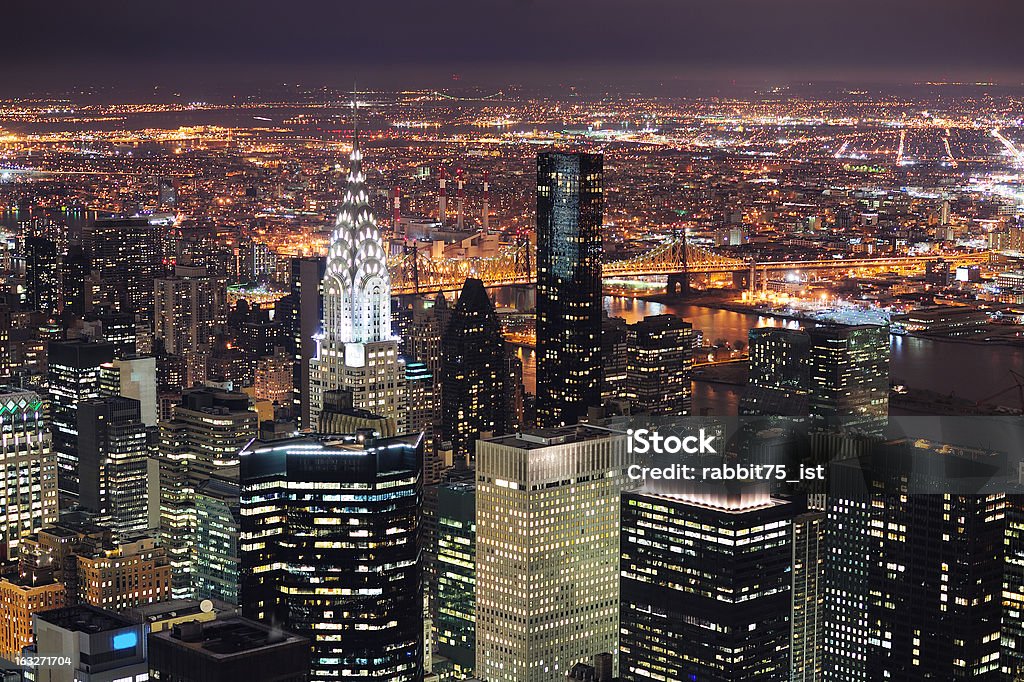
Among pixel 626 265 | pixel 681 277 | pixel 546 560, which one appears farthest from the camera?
pixel 681 277

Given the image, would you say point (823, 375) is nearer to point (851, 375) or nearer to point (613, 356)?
point (851, 375)

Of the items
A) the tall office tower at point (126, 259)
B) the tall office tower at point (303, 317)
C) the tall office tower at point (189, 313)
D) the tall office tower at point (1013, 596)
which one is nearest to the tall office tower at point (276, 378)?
the tall office tower at point (303, 317)

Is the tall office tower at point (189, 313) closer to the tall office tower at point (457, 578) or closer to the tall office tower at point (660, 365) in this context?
the tall office tower at point (660, 365)

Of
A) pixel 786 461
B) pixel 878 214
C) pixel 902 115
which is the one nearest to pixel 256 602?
pixel 786 461

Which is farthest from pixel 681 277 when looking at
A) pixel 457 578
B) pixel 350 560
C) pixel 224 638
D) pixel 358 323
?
pixel 224 638

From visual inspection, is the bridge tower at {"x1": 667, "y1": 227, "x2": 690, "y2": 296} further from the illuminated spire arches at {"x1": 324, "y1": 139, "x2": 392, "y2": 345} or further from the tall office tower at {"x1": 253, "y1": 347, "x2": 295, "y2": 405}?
the illuminated spire arches at {"x1": 324, "y1": 139, "x2": 392, "y2": 345}

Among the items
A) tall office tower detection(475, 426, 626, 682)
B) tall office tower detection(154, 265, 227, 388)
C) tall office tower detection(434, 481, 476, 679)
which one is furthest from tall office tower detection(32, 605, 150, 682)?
tall office tower detection(154, 265, 227, 388)
